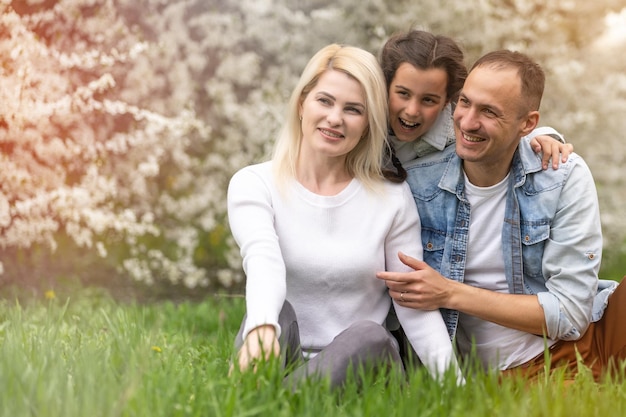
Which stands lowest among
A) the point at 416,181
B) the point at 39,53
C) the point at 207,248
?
the point at 207,248

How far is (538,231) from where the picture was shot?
98.7 inches

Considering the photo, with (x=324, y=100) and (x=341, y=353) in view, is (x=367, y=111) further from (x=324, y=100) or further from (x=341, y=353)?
(x=341, y=353)

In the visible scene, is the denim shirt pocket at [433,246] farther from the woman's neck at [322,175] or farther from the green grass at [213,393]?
the green grass at [213,393]

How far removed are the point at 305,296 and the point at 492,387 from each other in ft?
2.30

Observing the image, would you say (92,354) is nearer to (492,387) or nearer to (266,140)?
(492,387)

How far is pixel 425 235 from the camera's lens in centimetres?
267

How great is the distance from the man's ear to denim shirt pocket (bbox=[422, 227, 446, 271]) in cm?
41

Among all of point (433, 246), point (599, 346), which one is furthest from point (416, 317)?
point (599, 346)

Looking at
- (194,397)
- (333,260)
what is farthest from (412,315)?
(194,397)

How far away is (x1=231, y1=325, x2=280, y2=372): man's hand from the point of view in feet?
6.47

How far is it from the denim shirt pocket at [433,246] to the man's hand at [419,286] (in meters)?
0.19

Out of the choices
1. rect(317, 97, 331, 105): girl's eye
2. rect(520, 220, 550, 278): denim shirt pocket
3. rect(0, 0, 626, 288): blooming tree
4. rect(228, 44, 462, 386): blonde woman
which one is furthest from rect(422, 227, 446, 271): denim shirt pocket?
rect(0, 0, 626, 288): blooming tree

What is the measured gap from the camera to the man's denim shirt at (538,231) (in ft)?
8.05

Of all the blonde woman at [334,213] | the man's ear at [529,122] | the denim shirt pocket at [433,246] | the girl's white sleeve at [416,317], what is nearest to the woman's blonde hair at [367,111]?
the blonde woman at [334,213]
